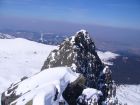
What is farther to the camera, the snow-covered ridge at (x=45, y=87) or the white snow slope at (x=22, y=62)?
the white snow slope at (x=22, y=62)

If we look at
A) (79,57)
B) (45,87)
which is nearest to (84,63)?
(79,57)

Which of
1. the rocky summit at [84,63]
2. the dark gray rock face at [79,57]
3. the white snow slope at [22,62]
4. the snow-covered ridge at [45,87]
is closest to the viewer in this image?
the snow-covered ridge at [45,87]

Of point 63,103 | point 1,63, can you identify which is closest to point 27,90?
point 63,103

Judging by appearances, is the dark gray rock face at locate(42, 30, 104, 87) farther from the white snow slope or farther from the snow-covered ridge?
the white snow slope

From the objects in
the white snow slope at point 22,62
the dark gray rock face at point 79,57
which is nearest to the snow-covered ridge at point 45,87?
the dark gray rock face at point 79,57

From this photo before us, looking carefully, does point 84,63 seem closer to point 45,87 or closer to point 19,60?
point 45,87

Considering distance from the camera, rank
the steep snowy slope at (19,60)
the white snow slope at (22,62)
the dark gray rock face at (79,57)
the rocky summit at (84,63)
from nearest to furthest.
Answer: the rocky summit at (84,63)
the dark gray rock face at (79,57)
the steep snowy slope at (19,60)
the white snow slope at (22,62)

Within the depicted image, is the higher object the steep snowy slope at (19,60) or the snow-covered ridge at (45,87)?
the snow-covered ridge at (45,87)

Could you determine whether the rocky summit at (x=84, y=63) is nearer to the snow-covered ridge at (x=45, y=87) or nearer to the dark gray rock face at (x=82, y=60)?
the dark gray rock face at (x=82, y=60)

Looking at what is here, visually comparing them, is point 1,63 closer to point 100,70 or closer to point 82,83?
point 100,70
